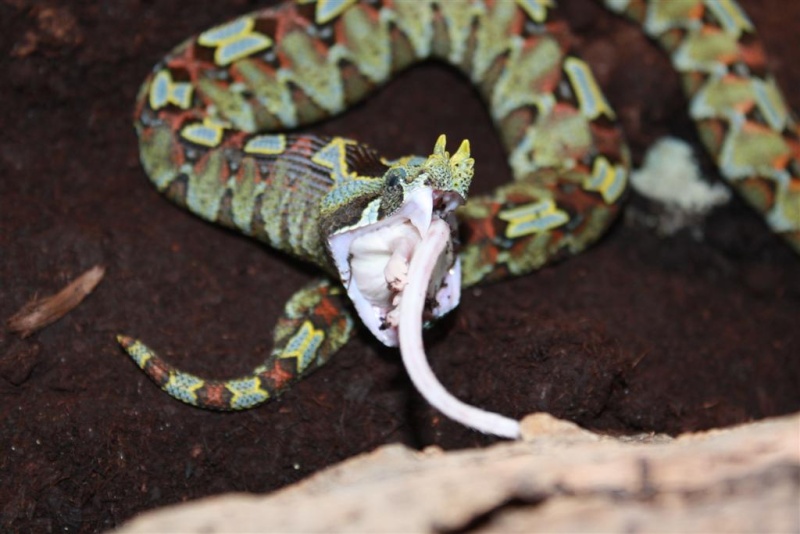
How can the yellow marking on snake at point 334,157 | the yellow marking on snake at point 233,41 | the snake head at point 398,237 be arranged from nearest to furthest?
1. the snake head at point 398,237
2. the yellow marking on snake at point 334,157
3. the yellow marking on snake at point 233,41

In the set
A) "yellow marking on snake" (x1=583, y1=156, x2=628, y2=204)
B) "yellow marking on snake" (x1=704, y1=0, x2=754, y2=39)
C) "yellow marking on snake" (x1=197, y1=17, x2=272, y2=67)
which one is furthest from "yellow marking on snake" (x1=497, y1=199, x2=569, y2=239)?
"yellow marking on snake" (x1=704, y1=0, x2=754, y2=39)

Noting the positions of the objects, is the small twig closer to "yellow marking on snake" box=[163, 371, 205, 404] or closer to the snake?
the snake

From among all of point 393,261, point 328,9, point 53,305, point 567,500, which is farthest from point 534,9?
point 567,500

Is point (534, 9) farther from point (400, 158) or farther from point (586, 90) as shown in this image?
point (400, 158)

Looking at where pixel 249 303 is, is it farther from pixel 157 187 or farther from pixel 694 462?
pixel 694 462

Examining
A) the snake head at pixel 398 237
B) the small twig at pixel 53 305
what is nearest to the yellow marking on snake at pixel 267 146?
the snake head at pixel 398 237

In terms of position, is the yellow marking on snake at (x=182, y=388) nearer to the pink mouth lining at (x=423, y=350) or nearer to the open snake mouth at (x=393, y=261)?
the open snake mouth at (x=393, y=261)
